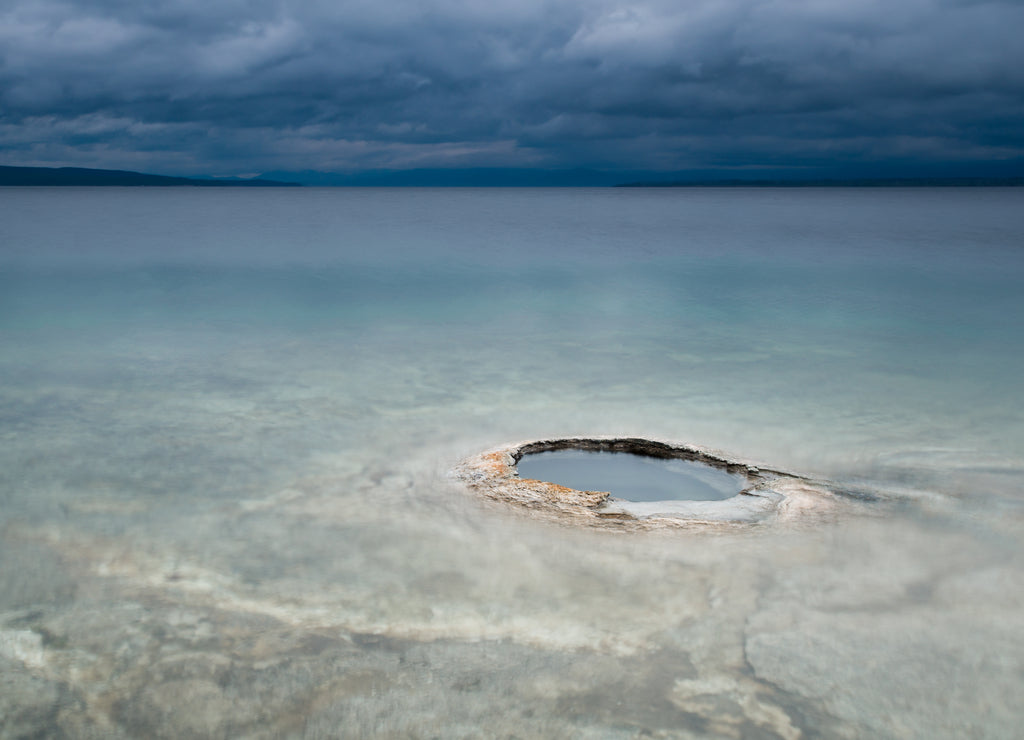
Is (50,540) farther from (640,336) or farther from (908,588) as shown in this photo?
(640,336)

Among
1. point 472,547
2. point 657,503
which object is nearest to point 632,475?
point 657,503

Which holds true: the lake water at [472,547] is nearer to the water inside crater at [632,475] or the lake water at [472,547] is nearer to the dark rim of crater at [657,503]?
the dark rim of crater at [657,503]

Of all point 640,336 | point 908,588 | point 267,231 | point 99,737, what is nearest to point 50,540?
point 99,737

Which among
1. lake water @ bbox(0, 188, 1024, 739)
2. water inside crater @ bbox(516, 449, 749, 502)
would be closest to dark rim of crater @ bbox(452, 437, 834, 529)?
water inside crater @ bbox(516, 449, 749, 502)

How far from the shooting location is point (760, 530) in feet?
17.0

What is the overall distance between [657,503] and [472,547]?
57.5 inches

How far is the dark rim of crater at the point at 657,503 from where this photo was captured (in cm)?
534

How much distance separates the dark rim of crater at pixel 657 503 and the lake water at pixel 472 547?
0.24m

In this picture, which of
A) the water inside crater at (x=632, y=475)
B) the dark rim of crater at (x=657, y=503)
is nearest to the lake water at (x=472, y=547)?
the dark rim of crater at (x=657, y=503)

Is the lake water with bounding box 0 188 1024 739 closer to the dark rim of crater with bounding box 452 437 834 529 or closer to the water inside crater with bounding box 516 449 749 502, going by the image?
the dark rim of crater with bounding box 452 437 834 529

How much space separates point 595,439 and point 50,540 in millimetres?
4330

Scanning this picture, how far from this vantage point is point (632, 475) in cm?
651

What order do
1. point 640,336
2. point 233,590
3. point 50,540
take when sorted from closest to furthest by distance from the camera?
point 233,590 < point 50,540 < point 640,336

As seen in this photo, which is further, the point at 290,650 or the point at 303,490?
the point at 303,490
